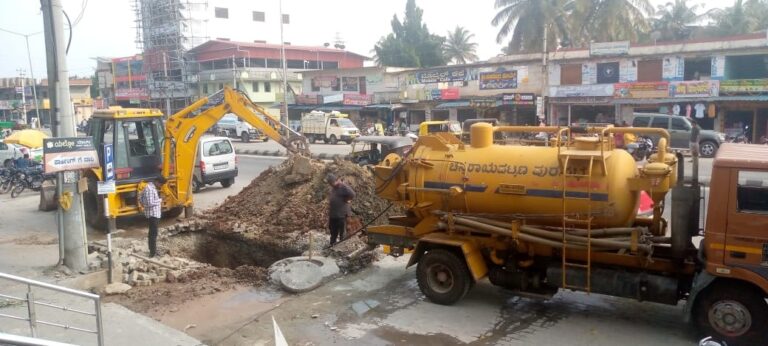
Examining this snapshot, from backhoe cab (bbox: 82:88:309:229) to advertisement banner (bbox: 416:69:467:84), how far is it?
87.0 ft

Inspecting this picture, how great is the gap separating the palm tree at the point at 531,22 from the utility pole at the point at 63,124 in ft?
109

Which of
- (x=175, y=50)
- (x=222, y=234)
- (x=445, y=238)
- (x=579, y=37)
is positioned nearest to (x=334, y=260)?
(x=445, y=238)

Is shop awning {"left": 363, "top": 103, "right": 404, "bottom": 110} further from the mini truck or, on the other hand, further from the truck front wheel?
the truck front wheel

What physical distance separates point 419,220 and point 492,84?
3043 centimetres

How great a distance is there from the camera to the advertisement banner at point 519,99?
3547 centimetres

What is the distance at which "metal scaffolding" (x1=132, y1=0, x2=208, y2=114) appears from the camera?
64.4 metres

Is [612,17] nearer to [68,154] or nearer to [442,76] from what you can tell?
[442,76]

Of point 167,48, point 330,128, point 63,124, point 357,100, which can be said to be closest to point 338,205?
point 63,124

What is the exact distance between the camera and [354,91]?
159ft

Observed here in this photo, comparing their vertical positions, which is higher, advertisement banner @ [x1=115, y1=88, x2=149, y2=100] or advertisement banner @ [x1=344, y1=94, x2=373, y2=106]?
advertisement banner @ [x1=115, y1=88, x2=149, y2=100]

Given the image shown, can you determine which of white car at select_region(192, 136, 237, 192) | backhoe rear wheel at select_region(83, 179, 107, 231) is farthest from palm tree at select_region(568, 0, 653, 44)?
backhoe rear wheel at select_region(83, 179, 107, 231)

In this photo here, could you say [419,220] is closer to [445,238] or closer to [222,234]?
[445,238]

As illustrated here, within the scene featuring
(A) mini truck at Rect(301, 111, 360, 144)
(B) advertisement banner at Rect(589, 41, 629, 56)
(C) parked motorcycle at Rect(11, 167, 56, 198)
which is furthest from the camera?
(A) mini truck at Rect(301, 111, 360, 144)

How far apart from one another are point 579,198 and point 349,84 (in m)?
42.8
